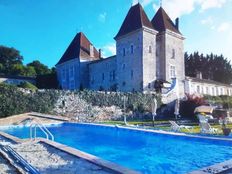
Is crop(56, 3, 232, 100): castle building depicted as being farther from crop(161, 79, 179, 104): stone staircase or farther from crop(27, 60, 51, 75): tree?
crop(27, 60, 51, 75): tree

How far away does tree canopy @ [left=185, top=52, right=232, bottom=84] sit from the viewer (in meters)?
65.0

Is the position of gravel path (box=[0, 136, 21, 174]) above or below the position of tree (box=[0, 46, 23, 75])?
below

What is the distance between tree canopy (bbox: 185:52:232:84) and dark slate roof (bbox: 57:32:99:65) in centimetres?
2898

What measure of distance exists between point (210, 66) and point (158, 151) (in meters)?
60.1

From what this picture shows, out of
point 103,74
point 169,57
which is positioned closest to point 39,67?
point 103,74

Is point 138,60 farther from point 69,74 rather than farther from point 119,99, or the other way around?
point 69,74

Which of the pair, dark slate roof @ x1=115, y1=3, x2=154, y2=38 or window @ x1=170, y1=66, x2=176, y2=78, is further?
window @ x1=170, y1=66, x2=176, y2=78

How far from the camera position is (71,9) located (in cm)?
2203

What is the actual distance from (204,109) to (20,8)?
1440cm

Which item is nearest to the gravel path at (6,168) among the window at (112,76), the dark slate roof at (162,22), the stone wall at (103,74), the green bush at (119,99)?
the green bush at (119,99)

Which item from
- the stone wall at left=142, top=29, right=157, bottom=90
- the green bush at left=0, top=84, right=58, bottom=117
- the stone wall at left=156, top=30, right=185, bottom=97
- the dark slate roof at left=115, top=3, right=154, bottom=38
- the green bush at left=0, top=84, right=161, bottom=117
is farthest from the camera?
the stone wall at left=156, top=30, right=185, bottom=97

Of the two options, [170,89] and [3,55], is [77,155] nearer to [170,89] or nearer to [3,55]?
[170,89]

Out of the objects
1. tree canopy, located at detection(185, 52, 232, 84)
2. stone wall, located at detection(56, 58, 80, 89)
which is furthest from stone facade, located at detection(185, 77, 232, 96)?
stone wall, located at detection(56, 58, 80, 89)

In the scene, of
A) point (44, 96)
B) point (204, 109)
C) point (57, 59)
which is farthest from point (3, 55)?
point (204, 109)
